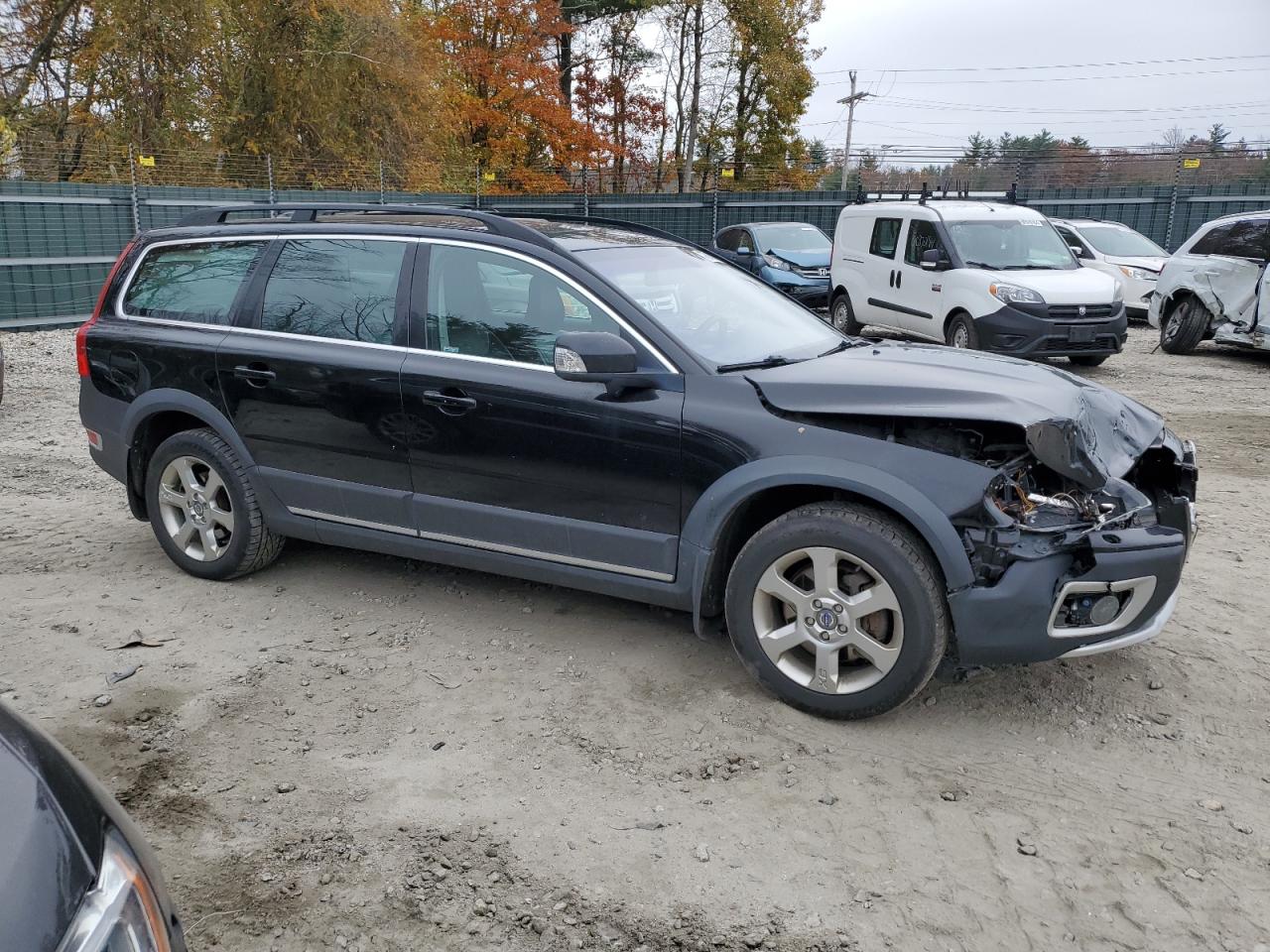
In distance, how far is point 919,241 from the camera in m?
12.0

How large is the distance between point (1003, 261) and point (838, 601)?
29.9 ft

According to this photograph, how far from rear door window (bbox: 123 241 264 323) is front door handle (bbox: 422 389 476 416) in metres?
1.34

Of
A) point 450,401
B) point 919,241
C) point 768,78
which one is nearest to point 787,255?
point 919,241

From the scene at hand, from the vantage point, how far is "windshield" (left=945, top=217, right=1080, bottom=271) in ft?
37.6

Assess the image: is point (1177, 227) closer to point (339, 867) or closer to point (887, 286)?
point (887, 286)

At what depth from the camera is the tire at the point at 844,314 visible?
13.7 meters

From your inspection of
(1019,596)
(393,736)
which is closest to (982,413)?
(1019,596)

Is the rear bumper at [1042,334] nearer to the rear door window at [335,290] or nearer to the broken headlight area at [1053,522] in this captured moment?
the broken headlight area at [1053,522]

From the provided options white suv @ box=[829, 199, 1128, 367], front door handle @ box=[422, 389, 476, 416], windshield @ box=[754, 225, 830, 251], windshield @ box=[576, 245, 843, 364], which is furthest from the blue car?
front door handle @ box=[422, 389, 476, 416]

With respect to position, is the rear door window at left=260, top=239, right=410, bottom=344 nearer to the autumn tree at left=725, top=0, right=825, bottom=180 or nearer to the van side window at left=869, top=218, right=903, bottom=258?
the van side window at left=869, top=218, right=903, bottom=258

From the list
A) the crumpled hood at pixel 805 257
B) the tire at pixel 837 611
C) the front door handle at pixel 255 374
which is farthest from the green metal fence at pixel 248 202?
the tire at pixel 837 611

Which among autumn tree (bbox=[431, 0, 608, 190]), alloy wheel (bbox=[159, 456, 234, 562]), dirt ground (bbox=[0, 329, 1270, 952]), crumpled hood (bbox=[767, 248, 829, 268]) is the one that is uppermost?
autumn tree (bbox=[431, 0, 608, 190])

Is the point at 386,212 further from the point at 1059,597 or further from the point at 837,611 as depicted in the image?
the point at 1059,597

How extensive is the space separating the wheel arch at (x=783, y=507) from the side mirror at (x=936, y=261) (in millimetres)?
8491
